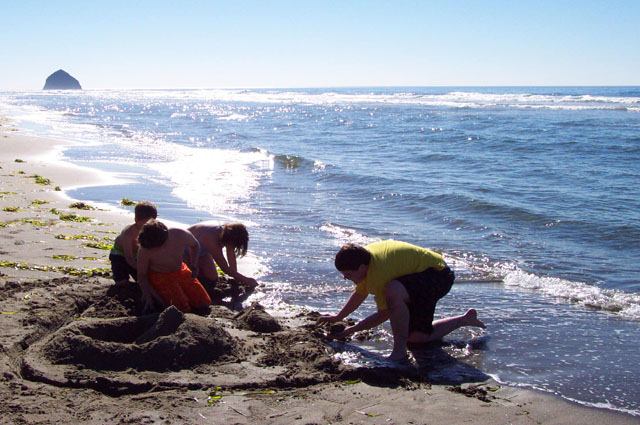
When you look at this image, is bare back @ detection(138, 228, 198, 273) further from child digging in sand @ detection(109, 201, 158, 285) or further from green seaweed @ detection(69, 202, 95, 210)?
green seaweed @ detection(69, 202, 95, 210)

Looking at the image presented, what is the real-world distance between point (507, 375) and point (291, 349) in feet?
5.33

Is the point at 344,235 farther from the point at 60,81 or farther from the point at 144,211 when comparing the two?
the point at 60,81

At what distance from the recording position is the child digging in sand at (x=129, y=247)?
5520 mm

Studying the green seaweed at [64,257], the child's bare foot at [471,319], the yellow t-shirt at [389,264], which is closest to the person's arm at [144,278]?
the yellow t-shirt at [389,264]

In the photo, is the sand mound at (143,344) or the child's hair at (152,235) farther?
the child's hair at (152,235)

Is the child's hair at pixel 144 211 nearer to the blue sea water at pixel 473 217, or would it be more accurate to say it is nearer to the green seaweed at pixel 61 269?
the green seaweed at pixel 61 269

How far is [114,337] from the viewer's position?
14.5 feet

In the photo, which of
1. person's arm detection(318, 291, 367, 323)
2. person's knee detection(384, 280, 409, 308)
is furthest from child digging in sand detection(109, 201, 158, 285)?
person's knee detection(384, 280, 409, 308)

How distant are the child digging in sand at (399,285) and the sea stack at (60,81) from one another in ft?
591

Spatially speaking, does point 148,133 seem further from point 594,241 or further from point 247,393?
point 247,393

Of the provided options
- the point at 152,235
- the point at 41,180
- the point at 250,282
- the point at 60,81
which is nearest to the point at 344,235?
the point at 250,282

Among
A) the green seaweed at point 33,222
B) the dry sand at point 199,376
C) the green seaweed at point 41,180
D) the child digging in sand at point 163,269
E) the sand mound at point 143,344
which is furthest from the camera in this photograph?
the green seaweed at point 41,180

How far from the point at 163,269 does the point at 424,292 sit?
2.26 m

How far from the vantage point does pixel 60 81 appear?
166 metres
